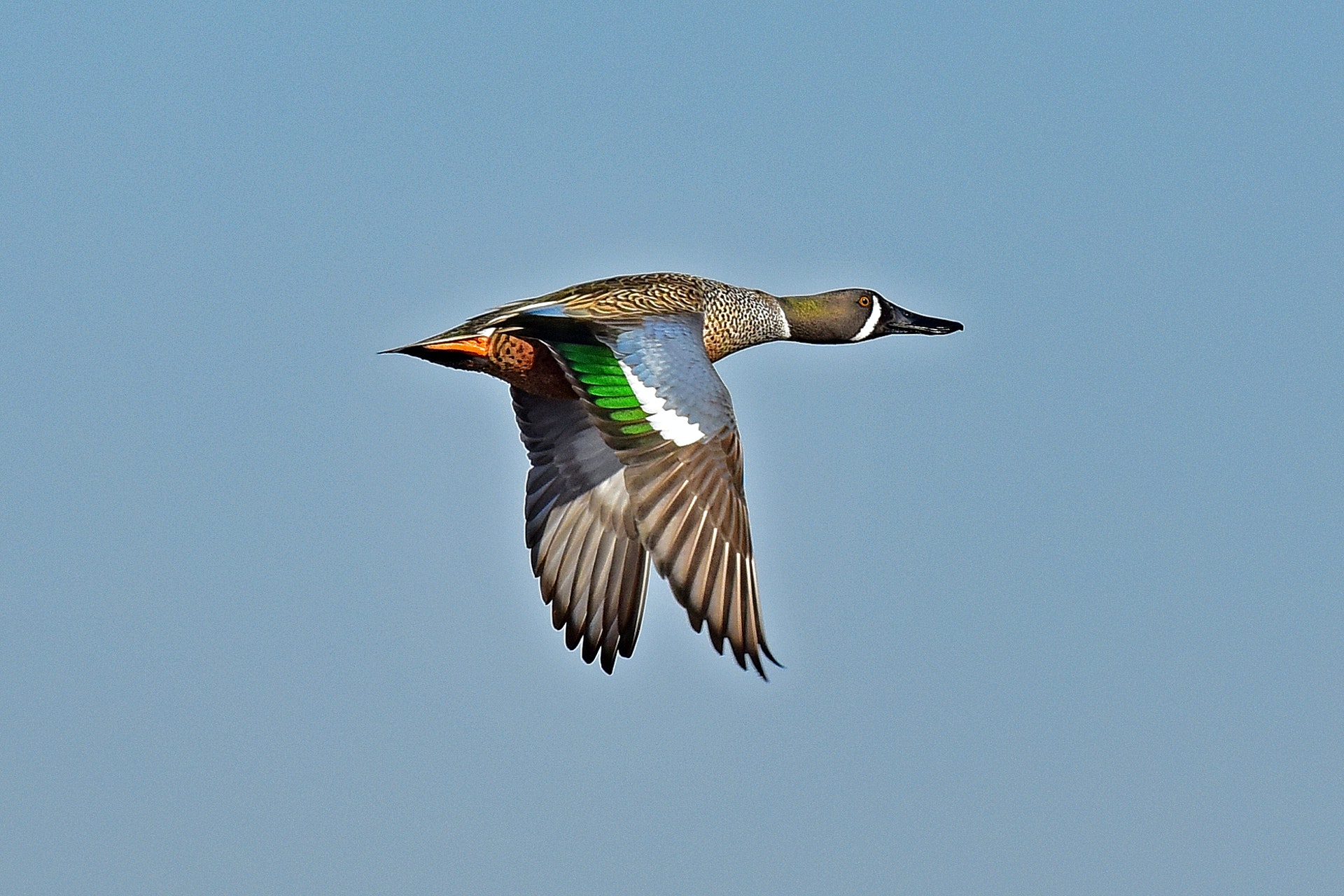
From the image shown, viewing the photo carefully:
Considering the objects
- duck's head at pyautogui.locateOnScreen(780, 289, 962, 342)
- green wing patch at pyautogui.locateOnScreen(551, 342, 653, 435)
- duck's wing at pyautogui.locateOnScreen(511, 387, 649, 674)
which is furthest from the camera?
duck's head at pyautogui.locateOnScreen(780, 289, 962, 342)

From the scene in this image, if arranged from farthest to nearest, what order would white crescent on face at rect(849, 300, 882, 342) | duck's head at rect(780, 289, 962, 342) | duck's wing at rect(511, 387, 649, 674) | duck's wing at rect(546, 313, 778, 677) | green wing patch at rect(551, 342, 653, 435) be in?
white crescent on face at rect(849, 300, 882, 342)
duck's head at rect(780, 289, 962, 342)
duck's wing at rect(511, 387, 649, 674)
green wing patch at rect(551, 342, 653, 435)
duck's wing at rect(546, 313, 778, 677)

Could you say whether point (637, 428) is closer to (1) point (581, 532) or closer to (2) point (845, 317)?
(1) point (581, 532)

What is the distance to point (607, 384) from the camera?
498 inches

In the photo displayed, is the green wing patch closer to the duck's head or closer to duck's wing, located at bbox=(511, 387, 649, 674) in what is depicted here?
duck's wing, located at bbox=(511, 387, 649, 674)

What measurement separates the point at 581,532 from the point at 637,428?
127 inches

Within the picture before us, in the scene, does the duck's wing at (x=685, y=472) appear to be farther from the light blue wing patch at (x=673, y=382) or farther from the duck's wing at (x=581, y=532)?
the duck's wing at (x=581, y=532)

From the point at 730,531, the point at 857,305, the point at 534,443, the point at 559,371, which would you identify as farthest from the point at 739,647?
the point at 857,305

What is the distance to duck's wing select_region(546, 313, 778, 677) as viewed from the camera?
1198cm

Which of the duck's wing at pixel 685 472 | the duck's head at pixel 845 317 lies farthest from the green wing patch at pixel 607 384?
the duck's head at pixel 845 317

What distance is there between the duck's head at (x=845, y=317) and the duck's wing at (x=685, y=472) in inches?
149

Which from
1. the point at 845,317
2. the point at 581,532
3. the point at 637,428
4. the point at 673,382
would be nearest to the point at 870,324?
the point at 845,317

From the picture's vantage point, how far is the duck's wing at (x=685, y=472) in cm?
1198

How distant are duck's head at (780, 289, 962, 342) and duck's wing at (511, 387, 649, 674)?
2168 mm

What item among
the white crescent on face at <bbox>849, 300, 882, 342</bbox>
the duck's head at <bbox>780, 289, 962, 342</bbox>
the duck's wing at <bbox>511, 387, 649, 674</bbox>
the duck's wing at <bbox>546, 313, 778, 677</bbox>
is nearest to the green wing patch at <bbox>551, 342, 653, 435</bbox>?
the duck's wing at <bbox>546, 313, 778, 677</bbox>
